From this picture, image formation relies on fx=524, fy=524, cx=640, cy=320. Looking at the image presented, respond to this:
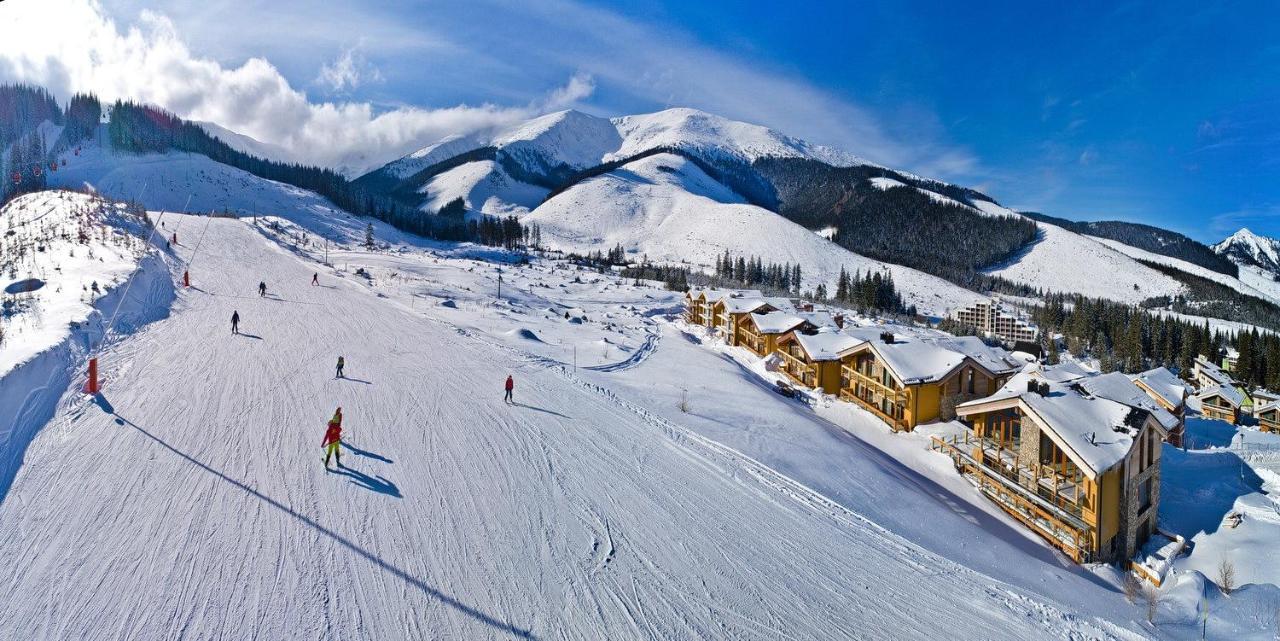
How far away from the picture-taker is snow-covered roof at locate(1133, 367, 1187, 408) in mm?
33344

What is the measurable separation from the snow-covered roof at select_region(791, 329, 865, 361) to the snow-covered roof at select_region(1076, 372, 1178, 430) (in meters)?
10.6

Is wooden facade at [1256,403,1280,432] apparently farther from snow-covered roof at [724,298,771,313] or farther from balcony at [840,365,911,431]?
snow-covered roof at [724,298,771,313]

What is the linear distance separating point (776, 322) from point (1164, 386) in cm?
2512

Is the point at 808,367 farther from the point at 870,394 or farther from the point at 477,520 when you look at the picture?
the point at 477,520

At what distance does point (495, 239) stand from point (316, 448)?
5278 inches

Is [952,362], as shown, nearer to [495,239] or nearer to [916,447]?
[916,447]

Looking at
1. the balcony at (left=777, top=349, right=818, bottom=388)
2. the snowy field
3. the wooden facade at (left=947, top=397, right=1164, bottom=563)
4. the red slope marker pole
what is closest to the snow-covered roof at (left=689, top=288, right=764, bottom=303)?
the balcony at (left=777, top=349, right=818, bottom=388)

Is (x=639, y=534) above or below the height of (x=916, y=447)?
above

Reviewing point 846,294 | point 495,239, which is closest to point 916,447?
point 846,294

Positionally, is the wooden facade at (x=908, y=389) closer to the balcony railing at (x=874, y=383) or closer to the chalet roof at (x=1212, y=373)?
the balcony railing at (x=874, y=383)

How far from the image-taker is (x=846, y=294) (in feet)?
408

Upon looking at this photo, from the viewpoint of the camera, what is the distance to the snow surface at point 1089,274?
171500 mm

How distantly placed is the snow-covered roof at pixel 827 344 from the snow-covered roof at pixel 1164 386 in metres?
20.4

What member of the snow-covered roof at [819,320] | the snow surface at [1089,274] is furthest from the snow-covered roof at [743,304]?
the snow surface at [1089,274]
